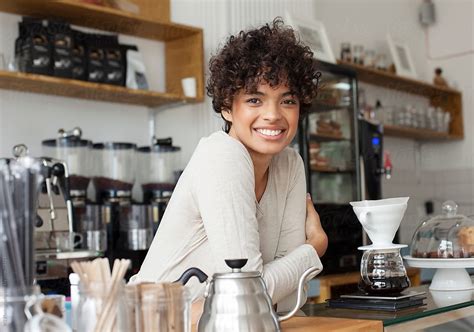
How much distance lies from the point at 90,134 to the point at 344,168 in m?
1.81

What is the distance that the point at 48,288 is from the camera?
283 cm

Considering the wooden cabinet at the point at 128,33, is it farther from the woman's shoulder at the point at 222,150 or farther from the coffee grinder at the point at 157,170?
the woman's shoulder at the point at 222,150

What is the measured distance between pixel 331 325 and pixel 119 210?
7.11 ft

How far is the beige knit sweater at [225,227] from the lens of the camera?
1.47 m

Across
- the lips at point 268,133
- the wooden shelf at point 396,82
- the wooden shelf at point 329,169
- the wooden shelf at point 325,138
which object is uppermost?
the wooden shelf at point 396,82

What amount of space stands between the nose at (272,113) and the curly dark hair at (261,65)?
5 centimetres

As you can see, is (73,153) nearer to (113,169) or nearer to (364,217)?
(113,169)

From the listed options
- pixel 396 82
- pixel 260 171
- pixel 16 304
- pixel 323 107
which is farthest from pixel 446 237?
pixel 396 82

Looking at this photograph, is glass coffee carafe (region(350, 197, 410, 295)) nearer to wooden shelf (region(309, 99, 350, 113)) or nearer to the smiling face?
the smiling face

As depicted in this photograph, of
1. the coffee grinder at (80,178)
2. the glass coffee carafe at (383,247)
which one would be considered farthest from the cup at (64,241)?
the glass coffee carafe at (383,247)

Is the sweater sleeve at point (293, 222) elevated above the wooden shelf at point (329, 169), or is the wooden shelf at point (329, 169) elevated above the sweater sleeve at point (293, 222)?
the wooden shelf at point (329, 169)

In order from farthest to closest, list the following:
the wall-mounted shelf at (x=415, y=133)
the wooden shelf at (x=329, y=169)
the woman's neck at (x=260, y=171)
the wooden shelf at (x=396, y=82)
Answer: the wall-mounted shelf at (x=415, y=133)
the wooden shelf at (x=396, y=82)
the wooden shelf at (x=329, y=169)
the woman's neck at (x=260, y=171)

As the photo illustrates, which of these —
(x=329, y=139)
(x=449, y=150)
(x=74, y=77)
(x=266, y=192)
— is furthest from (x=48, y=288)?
(x=449, y=150)

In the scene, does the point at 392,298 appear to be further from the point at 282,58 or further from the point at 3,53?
the point at 3,53
